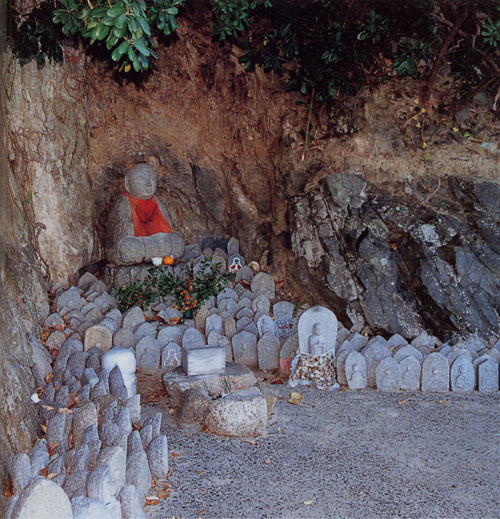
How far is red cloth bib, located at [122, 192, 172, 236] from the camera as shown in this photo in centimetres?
726

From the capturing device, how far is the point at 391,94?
6.49 meters

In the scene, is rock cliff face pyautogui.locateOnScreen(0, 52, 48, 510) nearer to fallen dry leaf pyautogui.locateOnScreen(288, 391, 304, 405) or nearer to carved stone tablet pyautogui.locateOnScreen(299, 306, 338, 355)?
fallen dry leaf pyautogui.locateOnScreen(288, 391, 304, 405)

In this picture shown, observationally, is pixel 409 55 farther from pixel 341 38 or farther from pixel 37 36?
pixel 37 36

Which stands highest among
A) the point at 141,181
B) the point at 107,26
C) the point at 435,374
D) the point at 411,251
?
the point at 107,26

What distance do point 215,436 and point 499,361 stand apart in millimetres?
2767

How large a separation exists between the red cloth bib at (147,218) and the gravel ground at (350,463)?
3.47 m

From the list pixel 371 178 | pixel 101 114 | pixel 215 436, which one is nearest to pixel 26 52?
pixel 101 114

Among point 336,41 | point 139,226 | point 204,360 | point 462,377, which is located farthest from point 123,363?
point 336,41

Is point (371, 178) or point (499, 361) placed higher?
point (371, 178)

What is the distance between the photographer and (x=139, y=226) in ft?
23.9

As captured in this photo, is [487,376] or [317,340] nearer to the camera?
[487,376]

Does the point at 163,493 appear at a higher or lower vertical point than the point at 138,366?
lower

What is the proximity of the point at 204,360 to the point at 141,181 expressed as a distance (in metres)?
3.76

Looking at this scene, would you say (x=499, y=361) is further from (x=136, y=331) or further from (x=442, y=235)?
(x=136, y=331)
